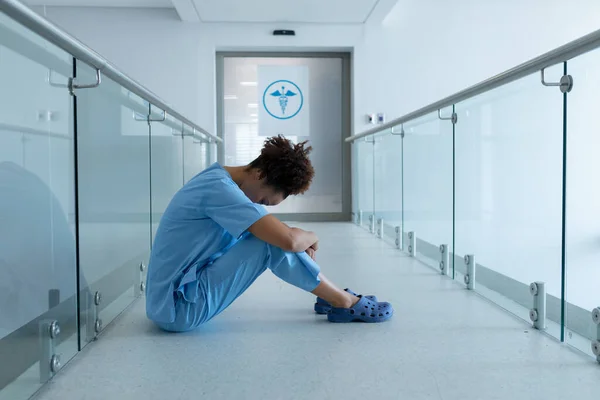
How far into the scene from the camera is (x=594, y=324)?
189cm

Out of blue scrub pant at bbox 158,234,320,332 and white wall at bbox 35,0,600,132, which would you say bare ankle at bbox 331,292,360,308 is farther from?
white wall at bbox 35,0,600,132

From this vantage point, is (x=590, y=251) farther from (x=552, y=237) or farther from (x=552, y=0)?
(x=552, y=0)

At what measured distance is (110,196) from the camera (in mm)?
2457

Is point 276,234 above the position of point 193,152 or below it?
below

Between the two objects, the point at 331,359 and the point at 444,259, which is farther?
the point at 444,259

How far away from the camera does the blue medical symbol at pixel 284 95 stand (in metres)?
7.89

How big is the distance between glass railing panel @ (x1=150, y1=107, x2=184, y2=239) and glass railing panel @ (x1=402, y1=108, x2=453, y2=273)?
5.67ft

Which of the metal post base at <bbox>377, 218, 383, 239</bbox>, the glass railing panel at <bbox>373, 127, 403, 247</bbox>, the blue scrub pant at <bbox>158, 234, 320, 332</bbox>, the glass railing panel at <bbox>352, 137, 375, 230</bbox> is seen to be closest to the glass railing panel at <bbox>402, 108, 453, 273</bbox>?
the glass railing panel at <bbox>373, 127, 403, 247</bbox>

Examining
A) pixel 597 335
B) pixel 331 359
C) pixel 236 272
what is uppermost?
pixel 236 272

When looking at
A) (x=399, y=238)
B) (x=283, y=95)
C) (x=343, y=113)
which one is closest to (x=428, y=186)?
(x=399, y=238)

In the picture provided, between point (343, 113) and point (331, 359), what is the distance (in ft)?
20.6

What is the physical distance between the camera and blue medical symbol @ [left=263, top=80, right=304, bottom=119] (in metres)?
7.89

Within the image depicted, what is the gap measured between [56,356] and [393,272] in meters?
2.28

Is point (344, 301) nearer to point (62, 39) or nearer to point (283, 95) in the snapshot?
point (62, 39)
